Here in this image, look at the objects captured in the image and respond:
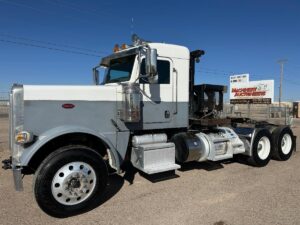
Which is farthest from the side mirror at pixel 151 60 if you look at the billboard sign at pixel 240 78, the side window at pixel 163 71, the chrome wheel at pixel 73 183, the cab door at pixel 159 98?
the billboard sign at pixel 240 78

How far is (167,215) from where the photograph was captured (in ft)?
13.3

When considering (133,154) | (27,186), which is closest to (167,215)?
(133,154)

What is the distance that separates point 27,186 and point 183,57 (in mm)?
4330

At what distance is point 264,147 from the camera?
7.42 m

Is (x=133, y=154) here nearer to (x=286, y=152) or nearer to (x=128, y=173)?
(x=128, y=173)

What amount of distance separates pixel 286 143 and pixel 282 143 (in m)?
0.18

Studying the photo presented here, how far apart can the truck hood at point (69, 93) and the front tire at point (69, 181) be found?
941 millimetres

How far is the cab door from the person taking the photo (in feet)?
18.1

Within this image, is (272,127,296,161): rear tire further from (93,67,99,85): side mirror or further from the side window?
(93,67,99,85): side mirror

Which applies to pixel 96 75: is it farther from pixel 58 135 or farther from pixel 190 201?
pixel 190 201

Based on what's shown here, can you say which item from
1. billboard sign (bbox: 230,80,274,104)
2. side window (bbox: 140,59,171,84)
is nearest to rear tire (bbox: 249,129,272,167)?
side window (bbox: 140,59,171,84)

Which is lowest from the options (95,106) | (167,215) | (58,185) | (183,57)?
(167,215)

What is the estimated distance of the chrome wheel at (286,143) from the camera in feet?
26.0

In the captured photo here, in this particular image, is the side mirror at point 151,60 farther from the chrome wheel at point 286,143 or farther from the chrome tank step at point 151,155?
the chrome wheel at point 286,143
